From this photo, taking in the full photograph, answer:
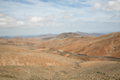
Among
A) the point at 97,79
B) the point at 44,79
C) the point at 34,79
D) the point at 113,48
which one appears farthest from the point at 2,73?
the point at 113,48

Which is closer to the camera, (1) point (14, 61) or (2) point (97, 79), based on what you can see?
(2) point (97, 79)

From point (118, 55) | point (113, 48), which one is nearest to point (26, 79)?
point (118, 55)

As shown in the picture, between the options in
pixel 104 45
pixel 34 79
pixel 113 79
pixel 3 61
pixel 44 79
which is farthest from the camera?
pixel 104 45

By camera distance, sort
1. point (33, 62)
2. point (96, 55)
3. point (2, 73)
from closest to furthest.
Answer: point (2, 73) < point (33, 62) < point (96, 55)

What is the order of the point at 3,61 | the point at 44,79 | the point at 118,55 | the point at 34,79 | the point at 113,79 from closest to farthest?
the point at 113,79, the point at 34,79, the point at 44,79, the point at 3,61, the point at 118,55

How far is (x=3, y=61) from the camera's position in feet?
67.5

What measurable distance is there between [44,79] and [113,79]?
29.6 ft

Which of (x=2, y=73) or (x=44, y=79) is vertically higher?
(x=2, y=73)

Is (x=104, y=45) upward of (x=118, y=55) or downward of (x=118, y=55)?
upward

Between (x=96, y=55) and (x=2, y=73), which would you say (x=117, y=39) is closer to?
(x=96, y=55)

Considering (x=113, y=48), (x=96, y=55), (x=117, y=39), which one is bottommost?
(x=96, y=55)

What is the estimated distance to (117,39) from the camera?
54.7 meters

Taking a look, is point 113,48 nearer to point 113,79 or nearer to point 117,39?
point 117,39

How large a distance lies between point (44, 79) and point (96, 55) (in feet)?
133
